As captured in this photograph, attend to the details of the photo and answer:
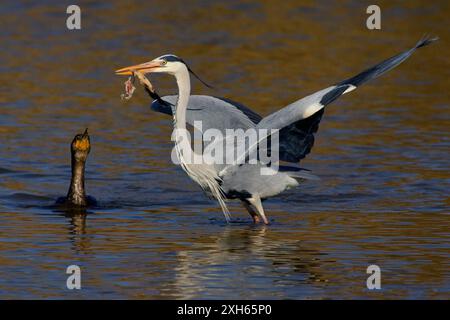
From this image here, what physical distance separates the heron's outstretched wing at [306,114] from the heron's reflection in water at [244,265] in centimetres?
87

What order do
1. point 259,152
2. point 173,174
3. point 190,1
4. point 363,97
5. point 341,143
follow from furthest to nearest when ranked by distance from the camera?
point 190,1 → point 363,97 → point 341,143 → point 173,174 → point 259,152

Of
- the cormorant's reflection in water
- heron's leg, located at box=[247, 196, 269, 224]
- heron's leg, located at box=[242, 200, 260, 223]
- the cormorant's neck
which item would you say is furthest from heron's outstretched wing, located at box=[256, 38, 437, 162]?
the cormorant's neck

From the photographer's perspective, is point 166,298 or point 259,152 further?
point 259,152

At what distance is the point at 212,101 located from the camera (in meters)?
13.2

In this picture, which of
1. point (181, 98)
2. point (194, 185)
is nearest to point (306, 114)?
point (181, 98)

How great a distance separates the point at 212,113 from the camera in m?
13.1

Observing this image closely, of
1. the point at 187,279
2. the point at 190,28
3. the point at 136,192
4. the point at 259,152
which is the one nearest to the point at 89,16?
the point at 190,28

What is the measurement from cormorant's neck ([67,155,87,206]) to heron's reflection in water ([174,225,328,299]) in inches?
73.8

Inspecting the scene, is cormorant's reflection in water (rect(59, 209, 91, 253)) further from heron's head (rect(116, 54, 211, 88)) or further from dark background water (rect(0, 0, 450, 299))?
heron's head (rect(116, 54, 211, 88))

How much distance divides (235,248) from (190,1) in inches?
719

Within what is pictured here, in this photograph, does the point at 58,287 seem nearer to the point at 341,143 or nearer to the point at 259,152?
the point at 259,152

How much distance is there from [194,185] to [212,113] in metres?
1.82

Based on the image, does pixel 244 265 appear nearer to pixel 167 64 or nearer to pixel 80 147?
pixel 167 64

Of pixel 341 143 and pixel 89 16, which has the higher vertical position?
pixel 89 16
